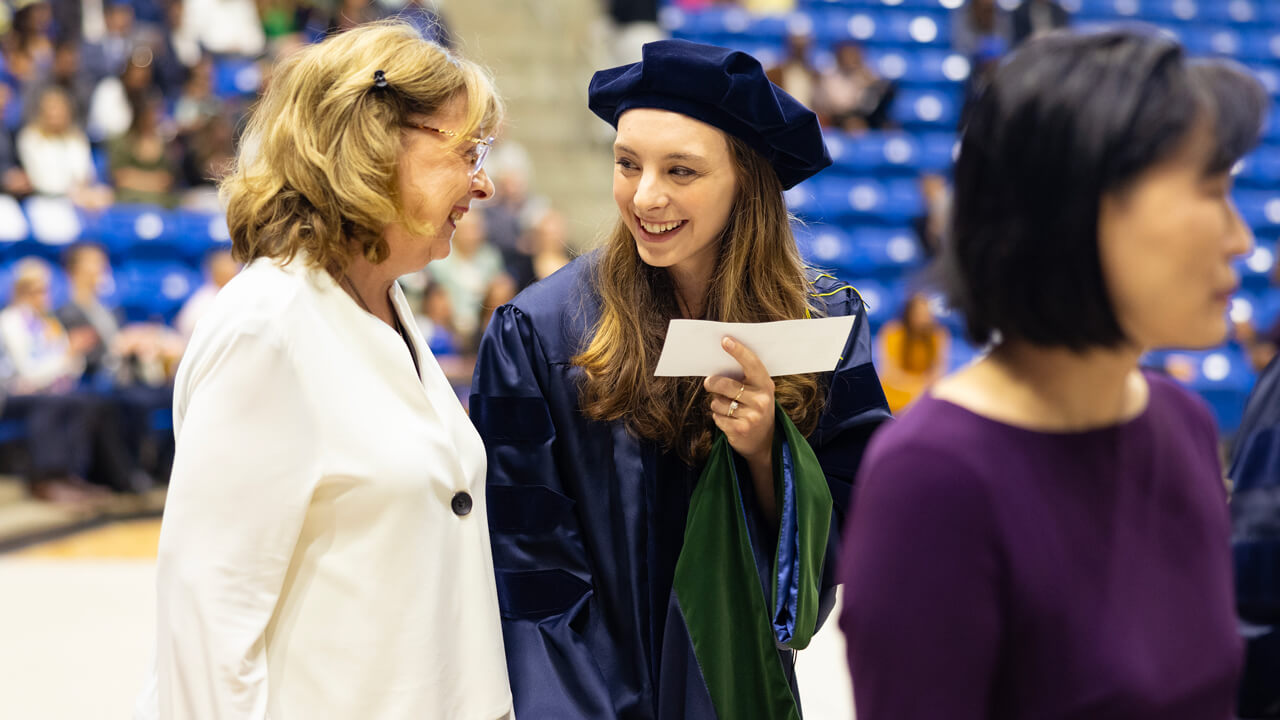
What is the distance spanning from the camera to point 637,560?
205cm

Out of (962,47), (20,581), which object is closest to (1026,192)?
(20,581)

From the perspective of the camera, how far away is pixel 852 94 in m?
11.0

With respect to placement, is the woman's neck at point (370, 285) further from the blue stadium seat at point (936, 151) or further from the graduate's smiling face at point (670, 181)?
the blue stadium seat at point (936, 151)

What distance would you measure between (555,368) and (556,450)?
5.5 inches

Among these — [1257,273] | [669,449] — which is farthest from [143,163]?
[1257,273]

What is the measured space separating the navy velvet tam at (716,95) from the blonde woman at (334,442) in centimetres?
25

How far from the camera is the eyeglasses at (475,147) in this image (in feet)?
6.22

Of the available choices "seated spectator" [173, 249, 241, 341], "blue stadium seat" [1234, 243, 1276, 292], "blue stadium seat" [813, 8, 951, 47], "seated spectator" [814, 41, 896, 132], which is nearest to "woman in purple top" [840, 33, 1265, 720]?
"seated spectator" [173, 249, 241, 341]

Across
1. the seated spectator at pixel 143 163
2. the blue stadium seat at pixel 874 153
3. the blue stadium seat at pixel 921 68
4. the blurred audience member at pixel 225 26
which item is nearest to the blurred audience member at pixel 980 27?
the blue stadium seat at pixel 921 68

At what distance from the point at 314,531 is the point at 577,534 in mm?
503

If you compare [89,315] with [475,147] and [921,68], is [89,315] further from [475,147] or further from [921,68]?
[921,68]

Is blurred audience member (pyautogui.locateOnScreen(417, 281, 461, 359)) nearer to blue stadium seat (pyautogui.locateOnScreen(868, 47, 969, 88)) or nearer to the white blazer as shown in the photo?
blue stadium seat (pyautogui.locateOnScreen(868, 47, 969, 88))

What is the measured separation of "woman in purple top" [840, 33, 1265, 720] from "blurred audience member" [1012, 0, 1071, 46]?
10.9 meters

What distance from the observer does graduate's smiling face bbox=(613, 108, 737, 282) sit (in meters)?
2.02
